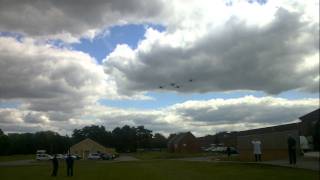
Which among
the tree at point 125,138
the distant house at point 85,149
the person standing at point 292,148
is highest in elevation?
the tree at point 125,138

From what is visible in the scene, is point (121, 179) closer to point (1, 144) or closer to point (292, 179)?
point (292, 179)

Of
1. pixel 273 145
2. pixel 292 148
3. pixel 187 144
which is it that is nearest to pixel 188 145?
pixel 187 144

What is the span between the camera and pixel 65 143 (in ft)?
533

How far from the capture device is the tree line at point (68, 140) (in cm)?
15962

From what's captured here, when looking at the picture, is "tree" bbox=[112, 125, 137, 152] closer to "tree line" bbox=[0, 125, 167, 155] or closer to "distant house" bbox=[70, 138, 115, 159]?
"tree line" bbox=[0, 125, 167, 155]

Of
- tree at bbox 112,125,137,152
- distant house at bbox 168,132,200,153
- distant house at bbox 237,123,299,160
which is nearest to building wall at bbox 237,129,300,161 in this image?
distant house at bbox 237,123,299,160

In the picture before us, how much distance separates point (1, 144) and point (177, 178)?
4835 inches

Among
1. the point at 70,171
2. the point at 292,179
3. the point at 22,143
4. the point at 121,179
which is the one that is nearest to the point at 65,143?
the point at 22,143

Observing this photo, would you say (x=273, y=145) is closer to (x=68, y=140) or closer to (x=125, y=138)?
(x=68, y=140)

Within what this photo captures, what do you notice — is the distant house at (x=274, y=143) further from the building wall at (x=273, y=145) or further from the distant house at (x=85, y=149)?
the distant house at (x=85, y=149)

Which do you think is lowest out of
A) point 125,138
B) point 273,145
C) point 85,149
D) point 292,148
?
point 292,148

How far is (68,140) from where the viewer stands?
552 ft

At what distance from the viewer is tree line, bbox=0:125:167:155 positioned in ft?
524

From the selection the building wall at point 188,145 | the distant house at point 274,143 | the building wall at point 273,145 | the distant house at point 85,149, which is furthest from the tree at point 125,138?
the building wall at point 273,145
